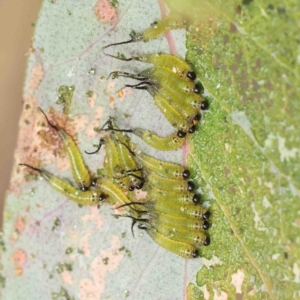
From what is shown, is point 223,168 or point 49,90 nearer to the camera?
point 223,168

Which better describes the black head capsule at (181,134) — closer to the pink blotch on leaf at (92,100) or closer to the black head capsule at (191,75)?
the black head capsule at (191,75)

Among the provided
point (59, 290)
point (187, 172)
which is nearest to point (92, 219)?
point (59, 290)

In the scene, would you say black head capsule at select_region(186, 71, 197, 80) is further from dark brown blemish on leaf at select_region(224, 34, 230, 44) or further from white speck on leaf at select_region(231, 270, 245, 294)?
white speck on leaf at select_region(231, 270, 245, 294)

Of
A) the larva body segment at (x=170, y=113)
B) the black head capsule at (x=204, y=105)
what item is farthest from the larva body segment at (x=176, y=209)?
the black head capsule at (x=204, y=105)

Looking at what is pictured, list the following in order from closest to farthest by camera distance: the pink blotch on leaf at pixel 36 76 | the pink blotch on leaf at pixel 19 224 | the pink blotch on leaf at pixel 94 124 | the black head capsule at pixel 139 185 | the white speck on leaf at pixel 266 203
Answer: the white speck on leaf at pixel 266 203 → the black head capsule at pixel 139 185 → the pink blotch on leaf at pixel 94 124 → the pink blotch on leaf at pixel 36 76 → the pink blotch on leaf at pixel 19 224

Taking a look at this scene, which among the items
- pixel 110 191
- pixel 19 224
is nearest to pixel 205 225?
pixel 110 191

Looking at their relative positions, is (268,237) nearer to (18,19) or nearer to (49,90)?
(49,90)
